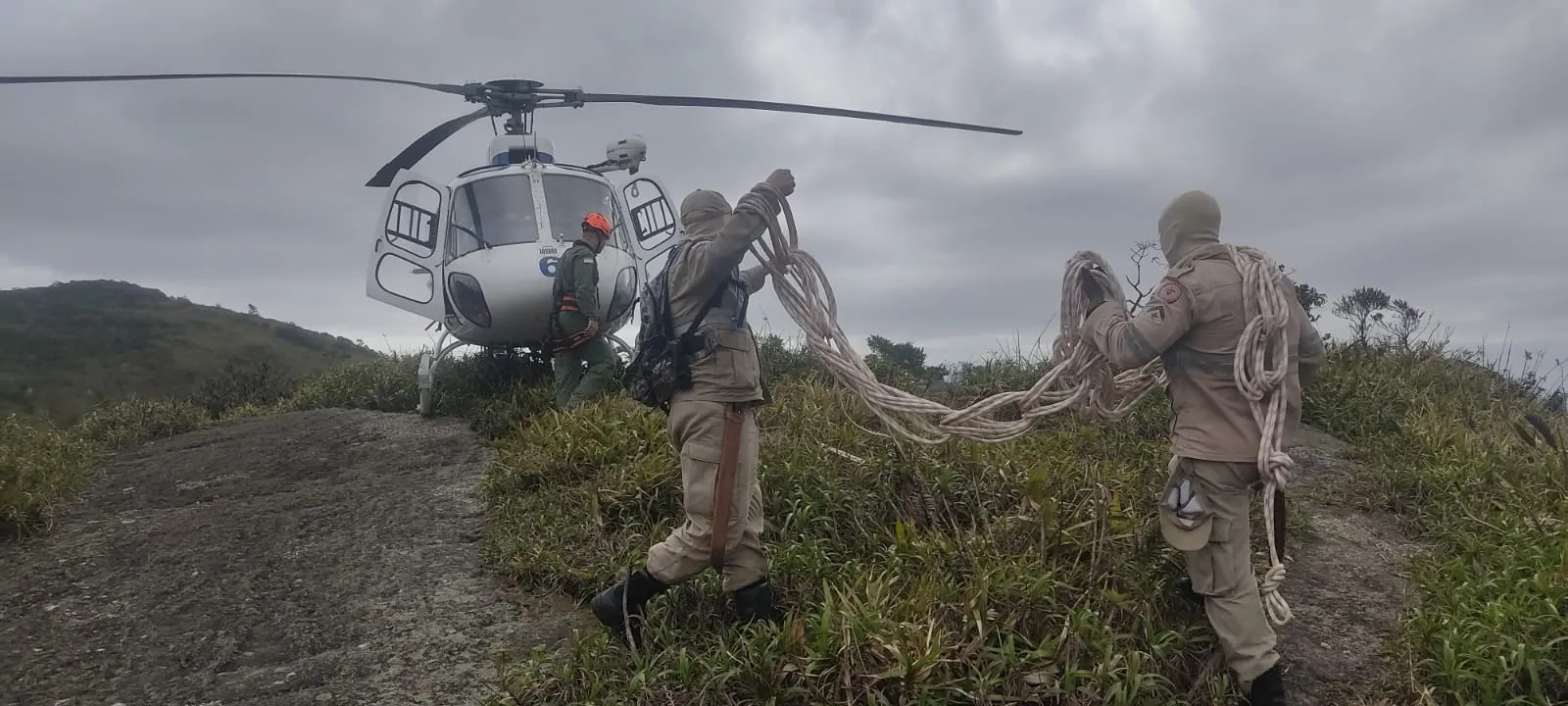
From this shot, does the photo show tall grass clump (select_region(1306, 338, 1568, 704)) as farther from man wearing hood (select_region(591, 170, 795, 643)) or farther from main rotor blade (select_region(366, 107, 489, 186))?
main rotor blade (select_region(366, 107, 489, 186))

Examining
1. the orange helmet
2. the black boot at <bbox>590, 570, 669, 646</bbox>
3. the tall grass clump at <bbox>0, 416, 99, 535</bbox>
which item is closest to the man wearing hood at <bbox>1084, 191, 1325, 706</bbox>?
the black boot at <bbox>590, 570, 669, 646</bbox>

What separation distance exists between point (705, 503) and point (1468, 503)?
4063 mm

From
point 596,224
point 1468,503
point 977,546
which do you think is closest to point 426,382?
point 596,224

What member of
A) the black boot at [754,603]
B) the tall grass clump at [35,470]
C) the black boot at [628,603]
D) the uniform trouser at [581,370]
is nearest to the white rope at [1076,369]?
the black boot at [754,603]

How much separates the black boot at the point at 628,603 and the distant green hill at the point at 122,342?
16548 mm

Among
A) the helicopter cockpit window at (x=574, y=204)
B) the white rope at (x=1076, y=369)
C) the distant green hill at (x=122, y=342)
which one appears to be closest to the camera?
the white rope at (x=1076, y=369)

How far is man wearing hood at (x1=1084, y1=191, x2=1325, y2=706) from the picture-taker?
Answer: 3.16m

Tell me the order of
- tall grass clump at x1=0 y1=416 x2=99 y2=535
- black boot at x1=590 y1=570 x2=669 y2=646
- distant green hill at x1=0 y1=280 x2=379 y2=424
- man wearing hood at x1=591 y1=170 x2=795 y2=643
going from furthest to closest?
distant green hill at x1=0 y1=280 x2=379 y2=424 → tall grass clump at x1=0 y1=416 x2=99 y2=535 → black boot at x1=590 y1=570 x2=669 y2=646 → man wearing hood at x1=591 y1=170 x2=795 y2=643

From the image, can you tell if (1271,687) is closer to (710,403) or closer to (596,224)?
(710,403)

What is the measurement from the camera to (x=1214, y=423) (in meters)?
3.21

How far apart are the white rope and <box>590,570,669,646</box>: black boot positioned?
115cm

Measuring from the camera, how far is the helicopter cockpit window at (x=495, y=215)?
26.3 ft

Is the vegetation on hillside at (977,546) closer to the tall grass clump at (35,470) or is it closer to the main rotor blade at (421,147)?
the tall grass clump at (35,470)

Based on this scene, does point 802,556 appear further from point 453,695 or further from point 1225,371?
point 1225,371
